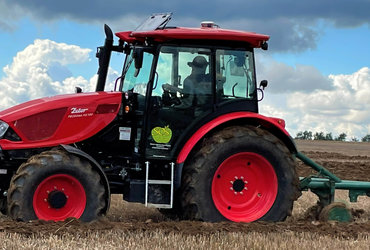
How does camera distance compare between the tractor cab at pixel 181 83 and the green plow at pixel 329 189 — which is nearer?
the tractor cab at pixel 181 83

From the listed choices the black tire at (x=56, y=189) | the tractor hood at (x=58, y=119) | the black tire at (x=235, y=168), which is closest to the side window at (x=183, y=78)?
the black tire at (x=235, y=168)

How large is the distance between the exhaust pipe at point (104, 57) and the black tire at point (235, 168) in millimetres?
1928

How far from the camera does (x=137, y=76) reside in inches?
305

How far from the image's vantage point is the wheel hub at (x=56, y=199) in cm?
699

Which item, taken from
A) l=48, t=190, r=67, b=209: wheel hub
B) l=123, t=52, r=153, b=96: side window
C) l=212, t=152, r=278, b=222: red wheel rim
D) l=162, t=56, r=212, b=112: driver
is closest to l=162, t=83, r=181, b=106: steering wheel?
l=162, t=56, r=212, b=112: driver

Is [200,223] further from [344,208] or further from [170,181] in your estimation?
[344,208]

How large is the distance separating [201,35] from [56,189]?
2552 mm

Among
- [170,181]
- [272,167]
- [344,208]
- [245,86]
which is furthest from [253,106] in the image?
[344,208]

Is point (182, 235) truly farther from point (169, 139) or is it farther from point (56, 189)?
point (56, 189)

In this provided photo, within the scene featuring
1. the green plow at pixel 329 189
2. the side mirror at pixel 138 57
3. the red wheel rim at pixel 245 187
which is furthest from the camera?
the green plow at pixel 329 189

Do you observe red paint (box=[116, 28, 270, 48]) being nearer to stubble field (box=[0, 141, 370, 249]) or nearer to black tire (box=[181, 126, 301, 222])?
black tire (box=[181, 126, 301, 222])

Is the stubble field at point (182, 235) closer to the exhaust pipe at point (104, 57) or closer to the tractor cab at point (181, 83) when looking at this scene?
the tractor cab at point (181, 83)

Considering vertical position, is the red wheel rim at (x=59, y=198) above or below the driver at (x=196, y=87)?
below

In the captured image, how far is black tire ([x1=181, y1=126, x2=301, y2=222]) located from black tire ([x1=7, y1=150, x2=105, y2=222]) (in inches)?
43.1
